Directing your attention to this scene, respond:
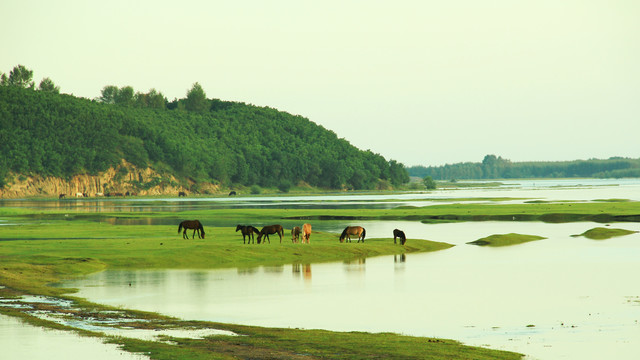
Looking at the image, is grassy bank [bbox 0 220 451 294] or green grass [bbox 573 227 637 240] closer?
grassy bank [bbox 0 220 451 294]

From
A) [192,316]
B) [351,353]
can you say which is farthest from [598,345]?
[192,316]

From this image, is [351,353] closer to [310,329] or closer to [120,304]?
[310,329]

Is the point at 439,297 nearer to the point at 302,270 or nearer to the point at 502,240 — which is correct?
the point at 302,270

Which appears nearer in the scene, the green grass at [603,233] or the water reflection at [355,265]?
the water reflection at [355,265]

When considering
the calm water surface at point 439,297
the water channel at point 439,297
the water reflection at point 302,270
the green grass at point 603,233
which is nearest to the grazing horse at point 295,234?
the water channel at point 439,297

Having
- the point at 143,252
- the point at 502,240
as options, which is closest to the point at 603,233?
the point at 502,240

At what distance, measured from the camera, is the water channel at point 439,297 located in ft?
83.9

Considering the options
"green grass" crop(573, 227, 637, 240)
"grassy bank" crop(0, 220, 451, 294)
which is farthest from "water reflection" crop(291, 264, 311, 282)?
"green grass" crop(573, 227, 637, 240)

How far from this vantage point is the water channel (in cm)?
2556

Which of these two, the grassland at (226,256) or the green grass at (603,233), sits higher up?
the grassland at (226,256)

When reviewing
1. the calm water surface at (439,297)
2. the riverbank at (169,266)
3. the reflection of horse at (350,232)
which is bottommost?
the calm water surface at (439,297)

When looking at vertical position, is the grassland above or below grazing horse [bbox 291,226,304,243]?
below

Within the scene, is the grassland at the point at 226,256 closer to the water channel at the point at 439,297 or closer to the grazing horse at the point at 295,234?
the grazing horse at the point at 295,234

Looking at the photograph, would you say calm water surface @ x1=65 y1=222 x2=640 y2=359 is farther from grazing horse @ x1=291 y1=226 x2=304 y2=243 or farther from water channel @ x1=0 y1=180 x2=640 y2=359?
grazing horse @ x1=291 y1=226 x2=304 y2=243
